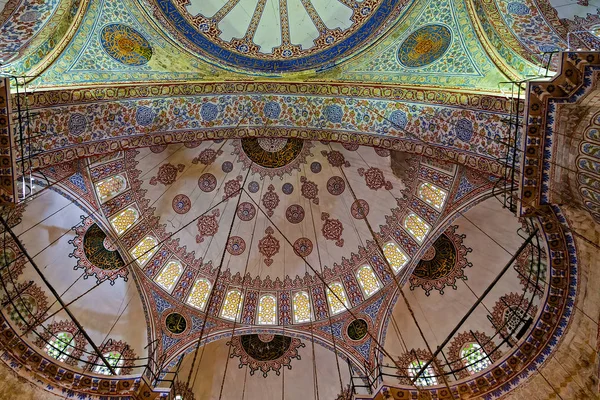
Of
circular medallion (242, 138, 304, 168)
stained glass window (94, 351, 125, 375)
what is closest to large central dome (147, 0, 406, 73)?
circular medallion (242, 138, 304, 168)

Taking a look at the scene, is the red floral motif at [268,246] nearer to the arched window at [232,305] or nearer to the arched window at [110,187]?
the arched window at [232,305]

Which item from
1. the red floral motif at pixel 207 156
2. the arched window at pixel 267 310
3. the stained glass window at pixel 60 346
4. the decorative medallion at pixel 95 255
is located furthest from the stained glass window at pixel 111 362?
the red floral motif at pixel 207 156

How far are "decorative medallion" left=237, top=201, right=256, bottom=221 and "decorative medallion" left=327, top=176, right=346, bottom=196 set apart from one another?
2217 millimetres

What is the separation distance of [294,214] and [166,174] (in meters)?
3.60

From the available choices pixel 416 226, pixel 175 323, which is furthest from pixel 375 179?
pixel 175 323

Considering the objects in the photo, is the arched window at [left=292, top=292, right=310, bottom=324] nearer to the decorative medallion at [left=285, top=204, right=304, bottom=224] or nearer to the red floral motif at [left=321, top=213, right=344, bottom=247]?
the red floral motif at [left=321, top=213, right=344, bottom=247]

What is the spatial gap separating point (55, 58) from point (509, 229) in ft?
29.4

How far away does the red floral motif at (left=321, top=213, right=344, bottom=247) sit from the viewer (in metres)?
10.9

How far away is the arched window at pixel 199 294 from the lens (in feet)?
33.8

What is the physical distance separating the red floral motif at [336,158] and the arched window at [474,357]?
514 centimetres

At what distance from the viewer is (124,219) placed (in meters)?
9.47

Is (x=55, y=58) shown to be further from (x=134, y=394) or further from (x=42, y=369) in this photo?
(x=134, y=394)

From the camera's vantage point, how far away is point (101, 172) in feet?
28.8

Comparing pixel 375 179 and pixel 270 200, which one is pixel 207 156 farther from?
pixel 375 179
